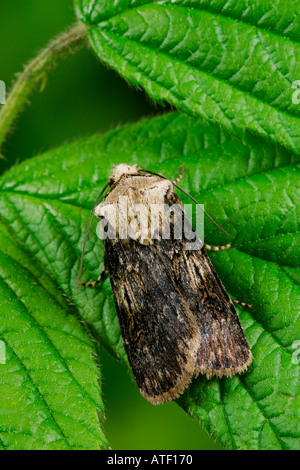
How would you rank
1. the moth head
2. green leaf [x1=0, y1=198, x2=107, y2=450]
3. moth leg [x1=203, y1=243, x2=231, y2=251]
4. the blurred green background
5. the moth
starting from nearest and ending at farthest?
green leaf [x1=0, y1=198, x2=107, y2=450] → the moth → moth leg [x1=203, y1=243, x2=231, y2=251] → the moth head → the blurred green background

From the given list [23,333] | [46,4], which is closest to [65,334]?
[23,333]

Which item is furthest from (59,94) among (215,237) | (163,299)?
(163,299)

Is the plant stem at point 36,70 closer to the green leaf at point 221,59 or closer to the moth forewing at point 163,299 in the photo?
the green leaf at point 221,59

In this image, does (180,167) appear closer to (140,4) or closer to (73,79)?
(140,4)

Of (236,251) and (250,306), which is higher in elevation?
(236,251)

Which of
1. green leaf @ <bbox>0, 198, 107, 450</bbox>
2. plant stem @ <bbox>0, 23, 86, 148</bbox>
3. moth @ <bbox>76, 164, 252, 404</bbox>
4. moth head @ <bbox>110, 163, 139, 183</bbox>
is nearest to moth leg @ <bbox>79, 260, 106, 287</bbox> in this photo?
moth @ <bbox>76, 164, 252, 404</bbox>

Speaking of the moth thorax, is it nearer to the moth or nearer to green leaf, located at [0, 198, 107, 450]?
the moth

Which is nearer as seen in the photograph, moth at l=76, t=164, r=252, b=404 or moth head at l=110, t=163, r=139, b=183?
moth at l=76, t=164, r=252, b=404
